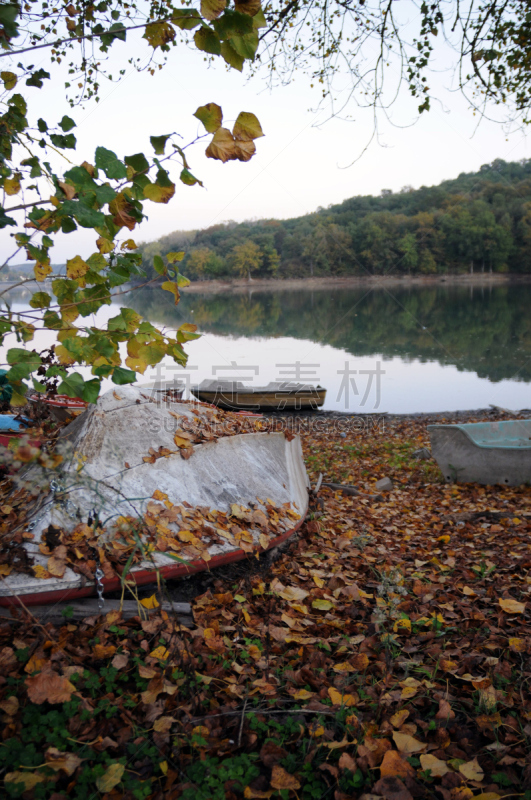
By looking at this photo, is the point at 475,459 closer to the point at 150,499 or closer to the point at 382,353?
the point at 150,499

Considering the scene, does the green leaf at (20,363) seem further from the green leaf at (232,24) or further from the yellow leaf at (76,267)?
the green leaf at (232,24)

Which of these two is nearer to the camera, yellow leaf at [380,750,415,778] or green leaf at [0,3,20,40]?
green leaf at [0,3,20,40]

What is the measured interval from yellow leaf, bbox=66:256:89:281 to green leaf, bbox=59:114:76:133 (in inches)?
25.1

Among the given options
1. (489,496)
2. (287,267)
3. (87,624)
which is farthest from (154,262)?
(287,267)

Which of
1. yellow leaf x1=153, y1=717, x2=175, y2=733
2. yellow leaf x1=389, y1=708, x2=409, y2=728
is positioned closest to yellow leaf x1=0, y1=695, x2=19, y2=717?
yellow leaf x1=153, y1=717, x2=175, y2=733

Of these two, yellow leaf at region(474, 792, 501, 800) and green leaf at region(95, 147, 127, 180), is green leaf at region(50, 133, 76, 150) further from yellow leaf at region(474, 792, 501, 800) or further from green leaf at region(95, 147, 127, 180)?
yellow leaf at region(474, 792, 501, 800)

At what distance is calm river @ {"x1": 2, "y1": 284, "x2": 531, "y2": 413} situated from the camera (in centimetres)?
1922

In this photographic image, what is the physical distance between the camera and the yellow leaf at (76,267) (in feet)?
8.30

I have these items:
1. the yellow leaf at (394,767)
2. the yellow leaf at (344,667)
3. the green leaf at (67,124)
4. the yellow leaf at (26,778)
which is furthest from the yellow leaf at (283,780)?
the green leaf at (67,124)

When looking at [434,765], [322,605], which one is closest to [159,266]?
[322,605]

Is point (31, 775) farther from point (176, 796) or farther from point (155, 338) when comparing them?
point (155, 338)

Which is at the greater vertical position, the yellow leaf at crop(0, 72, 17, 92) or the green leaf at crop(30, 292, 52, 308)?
the yellow leaf at crop(0, 72, 17, 92)

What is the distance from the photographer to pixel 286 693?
2.59m

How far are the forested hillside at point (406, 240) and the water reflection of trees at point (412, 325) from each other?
20.0 meters
